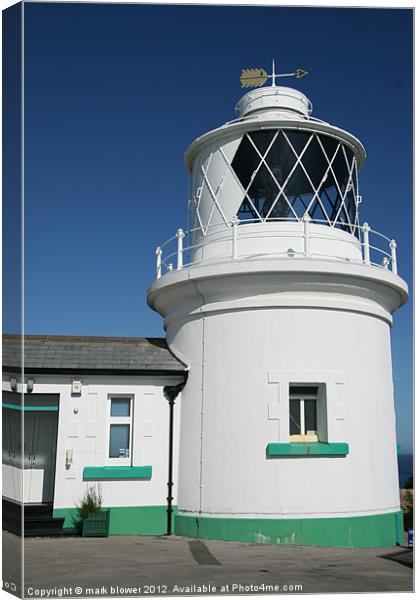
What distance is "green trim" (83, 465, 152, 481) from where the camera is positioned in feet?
34.0

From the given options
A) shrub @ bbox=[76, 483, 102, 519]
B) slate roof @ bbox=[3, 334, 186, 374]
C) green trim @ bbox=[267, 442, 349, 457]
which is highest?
slate roof @ bbox=[3, 334, 186, 374]

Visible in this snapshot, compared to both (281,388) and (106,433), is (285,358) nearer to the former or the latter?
(281,388)

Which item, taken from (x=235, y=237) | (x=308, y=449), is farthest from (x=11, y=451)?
(x=235, y=237)

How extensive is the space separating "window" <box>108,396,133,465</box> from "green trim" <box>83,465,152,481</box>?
0.66ft

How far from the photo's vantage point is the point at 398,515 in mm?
10492

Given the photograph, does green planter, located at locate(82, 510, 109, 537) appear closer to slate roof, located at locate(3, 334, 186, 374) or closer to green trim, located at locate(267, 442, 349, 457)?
slate roof, located at locate(3, 334, 186, 374)

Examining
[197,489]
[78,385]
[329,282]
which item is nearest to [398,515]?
[197,489]

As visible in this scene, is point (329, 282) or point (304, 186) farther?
point (304, 186)

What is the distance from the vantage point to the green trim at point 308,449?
9680mm

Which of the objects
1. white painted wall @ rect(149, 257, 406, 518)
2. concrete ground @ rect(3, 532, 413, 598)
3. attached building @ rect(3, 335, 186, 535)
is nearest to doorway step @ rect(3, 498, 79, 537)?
attached building @ rect(3, 335, 186, 535)

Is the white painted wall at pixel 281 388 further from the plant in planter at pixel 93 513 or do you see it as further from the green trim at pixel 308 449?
the plant in planter at pixel 93 513

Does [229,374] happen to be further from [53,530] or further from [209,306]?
[53,530]

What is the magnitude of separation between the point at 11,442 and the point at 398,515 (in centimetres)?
654

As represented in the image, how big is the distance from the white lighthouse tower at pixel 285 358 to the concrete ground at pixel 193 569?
741mm
